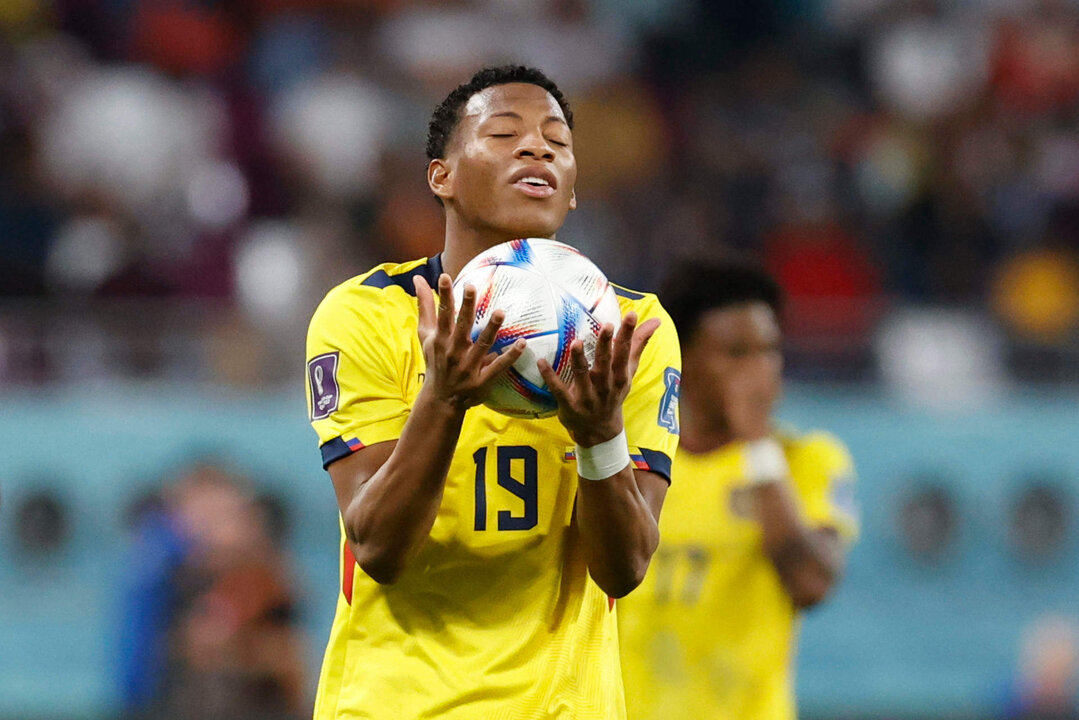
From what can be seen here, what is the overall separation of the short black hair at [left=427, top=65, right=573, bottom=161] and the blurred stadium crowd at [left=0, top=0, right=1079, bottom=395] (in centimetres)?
511

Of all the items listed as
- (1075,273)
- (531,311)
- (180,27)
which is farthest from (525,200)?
(180,27)

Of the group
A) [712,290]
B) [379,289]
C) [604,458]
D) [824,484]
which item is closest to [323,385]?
[379,289]

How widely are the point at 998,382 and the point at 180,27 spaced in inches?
239

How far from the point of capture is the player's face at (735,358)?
17.5ft

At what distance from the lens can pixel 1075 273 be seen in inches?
410

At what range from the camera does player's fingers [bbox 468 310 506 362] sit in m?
3.05

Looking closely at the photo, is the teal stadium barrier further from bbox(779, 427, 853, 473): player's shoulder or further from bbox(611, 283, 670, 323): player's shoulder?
bbox(611, 283, 670, 323): player's shoulder

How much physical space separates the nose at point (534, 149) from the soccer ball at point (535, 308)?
0.31 metres

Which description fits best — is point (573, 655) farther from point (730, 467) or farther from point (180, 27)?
point (180, 27)

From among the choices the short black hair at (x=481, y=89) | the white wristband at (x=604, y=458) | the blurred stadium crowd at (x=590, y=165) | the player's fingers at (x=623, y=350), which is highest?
the blurred stadium crowd at (x=590, y=165)

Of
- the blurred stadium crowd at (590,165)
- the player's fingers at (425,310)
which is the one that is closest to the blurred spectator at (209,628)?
the blurred stadium crowd at (590,165)

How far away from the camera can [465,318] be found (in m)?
3.04

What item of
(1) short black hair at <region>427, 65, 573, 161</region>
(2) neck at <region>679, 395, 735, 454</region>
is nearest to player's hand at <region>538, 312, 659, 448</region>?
(1) short black hair at <region>427, 65, 573, 161</region>

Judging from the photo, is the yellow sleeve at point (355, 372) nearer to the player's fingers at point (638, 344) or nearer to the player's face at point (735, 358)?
the player's fingers at point (638, 344)
